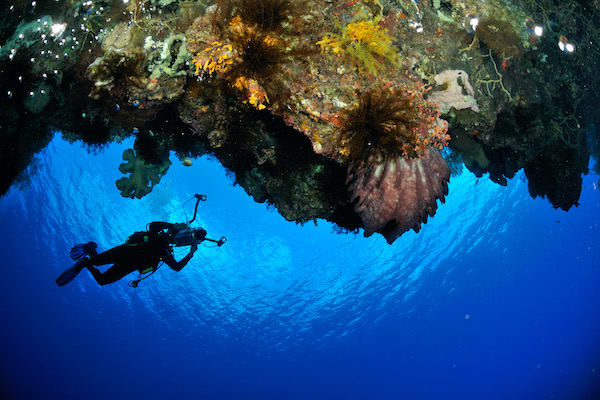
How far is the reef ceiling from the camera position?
3.14 meters

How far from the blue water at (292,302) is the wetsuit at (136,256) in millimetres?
17977

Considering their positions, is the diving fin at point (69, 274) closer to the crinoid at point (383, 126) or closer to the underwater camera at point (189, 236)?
the underwater camera at point (189, 236)

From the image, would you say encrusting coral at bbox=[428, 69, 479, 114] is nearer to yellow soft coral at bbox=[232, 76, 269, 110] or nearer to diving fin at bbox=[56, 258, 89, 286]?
yellow soft coral at bbox=[232, 76, 269, 110]

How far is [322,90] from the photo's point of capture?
10.6 ft

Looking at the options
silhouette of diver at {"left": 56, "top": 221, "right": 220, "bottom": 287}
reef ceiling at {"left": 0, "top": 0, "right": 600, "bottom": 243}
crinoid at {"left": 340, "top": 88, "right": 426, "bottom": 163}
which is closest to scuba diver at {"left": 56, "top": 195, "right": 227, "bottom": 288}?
silhouette of diver at {"left": 56, "top": 221, "right": 220, "bottom": 287}

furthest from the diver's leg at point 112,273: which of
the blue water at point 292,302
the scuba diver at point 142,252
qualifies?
the blue water at point 292,302

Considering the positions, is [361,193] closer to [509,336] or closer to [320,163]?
[320,163]

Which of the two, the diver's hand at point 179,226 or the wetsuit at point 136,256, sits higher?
the diver's hand at point 179,226

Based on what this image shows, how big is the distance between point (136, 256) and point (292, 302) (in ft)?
132

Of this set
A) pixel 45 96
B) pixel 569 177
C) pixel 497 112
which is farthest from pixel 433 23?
pixel 45 96

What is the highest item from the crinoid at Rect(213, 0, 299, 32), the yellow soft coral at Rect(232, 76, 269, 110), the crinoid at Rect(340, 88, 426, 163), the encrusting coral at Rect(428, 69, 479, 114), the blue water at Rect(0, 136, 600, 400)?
the blue water at Rect(0, 136, 600, 400)

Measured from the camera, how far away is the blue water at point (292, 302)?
107 feet

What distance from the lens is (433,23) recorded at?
4.34 m

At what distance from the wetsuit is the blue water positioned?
17977 mm
